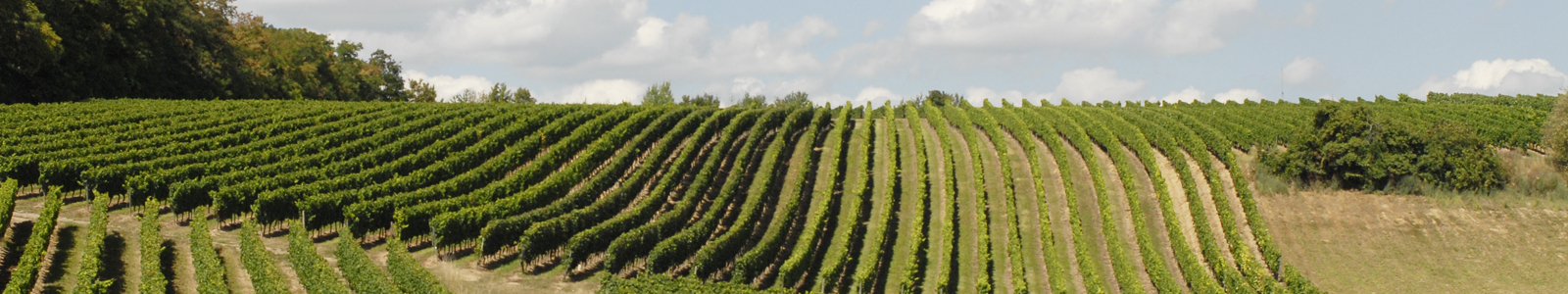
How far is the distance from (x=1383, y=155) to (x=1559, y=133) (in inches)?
397

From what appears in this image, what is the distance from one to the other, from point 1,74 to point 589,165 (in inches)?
1141

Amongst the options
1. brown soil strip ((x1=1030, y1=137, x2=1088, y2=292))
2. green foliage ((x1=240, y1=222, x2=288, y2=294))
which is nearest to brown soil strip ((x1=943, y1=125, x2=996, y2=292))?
brown soil strip ((x1=1030, y1=137, x2=1088, y2=292))

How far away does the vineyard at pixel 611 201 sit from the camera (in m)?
32.3

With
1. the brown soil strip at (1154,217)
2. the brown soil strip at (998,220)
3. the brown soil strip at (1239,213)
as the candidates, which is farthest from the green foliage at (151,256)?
the brown soil strip at (1239,213)

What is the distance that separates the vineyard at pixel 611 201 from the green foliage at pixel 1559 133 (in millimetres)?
5100

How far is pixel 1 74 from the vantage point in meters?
53.7

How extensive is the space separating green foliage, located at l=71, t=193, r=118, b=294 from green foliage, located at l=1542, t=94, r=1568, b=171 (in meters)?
53.5

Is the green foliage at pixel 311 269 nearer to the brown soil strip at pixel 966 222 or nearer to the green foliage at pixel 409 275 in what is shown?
the green foliage at pixel 409 275

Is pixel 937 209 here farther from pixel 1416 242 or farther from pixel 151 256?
pixel 151 256

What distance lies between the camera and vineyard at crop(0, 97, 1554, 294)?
32.3 metres

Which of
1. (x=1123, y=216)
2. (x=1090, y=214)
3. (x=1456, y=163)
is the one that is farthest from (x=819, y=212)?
(x=1456, y=163)

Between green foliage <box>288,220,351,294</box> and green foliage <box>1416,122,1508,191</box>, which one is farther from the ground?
green foliage <box>1416,122,1508,191</box>

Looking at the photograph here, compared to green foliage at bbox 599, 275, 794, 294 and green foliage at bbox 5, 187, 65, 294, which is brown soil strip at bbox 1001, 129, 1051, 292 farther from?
green foliage at bbox 5, 187, 65, 294

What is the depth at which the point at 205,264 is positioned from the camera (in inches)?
1097
